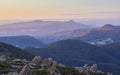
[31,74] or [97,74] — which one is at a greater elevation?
[31,74]

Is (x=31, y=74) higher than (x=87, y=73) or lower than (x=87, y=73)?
higher

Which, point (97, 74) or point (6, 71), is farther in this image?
point (97, 74)

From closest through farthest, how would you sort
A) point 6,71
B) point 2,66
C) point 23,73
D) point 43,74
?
point 23,73 < point 43,74 < point 6,71 < point 2,66

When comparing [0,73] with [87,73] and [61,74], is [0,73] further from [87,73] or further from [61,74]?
[87,73]

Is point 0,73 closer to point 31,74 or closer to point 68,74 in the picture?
point 31,74

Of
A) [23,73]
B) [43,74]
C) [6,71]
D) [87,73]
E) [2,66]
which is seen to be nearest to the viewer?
[23,73]

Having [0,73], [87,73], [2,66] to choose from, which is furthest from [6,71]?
[87,73]

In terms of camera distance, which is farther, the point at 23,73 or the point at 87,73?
the point at 87,73

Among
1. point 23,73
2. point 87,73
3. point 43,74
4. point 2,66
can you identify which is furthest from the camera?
point 87,73

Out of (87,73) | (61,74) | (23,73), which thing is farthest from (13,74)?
(87,73)
